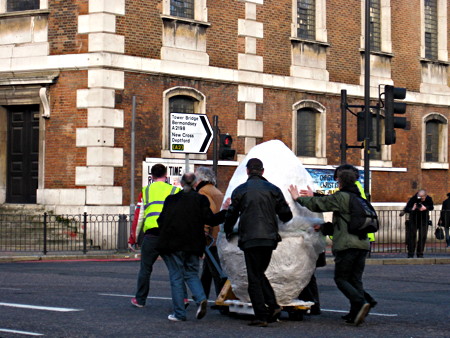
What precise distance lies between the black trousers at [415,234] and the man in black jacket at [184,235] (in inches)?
501

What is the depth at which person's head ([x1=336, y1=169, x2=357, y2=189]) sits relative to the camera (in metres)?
11.4

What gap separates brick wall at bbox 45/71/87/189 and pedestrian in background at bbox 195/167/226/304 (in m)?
12.9

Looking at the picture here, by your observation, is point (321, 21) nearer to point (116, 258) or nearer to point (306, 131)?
point (306, 131)

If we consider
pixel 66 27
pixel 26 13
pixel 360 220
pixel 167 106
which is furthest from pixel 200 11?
pixel 360 220

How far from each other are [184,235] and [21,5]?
16.5 meters

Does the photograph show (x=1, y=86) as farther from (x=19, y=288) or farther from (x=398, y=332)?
(x=398, y=332)

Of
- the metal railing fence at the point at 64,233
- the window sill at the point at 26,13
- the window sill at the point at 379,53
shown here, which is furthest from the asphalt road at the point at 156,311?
the window sill at the point at 379,53

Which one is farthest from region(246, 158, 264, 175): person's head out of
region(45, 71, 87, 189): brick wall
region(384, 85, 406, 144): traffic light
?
region(45, 71, 87, 189): brick wall

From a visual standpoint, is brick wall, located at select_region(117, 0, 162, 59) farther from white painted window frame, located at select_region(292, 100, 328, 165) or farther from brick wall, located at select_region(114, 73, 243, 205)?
white painted window frame, located at select_region(292, 100, 328, 165)

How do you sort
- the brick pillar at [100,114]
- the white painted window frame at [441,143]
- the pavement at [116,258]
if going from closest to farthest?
the pavement at [116,258] < the brick pillar at [100,114] < the white painted window frame at [441,143]

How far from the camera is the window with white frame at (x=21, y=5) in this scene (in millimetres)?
26312

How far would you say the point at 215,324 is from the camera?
10805 mm

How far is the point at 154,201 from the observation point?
40.9 ft

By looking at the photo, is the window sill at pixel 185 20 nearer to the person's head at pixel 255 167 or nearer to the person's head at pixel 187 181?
the person's head at pixel 187 181
